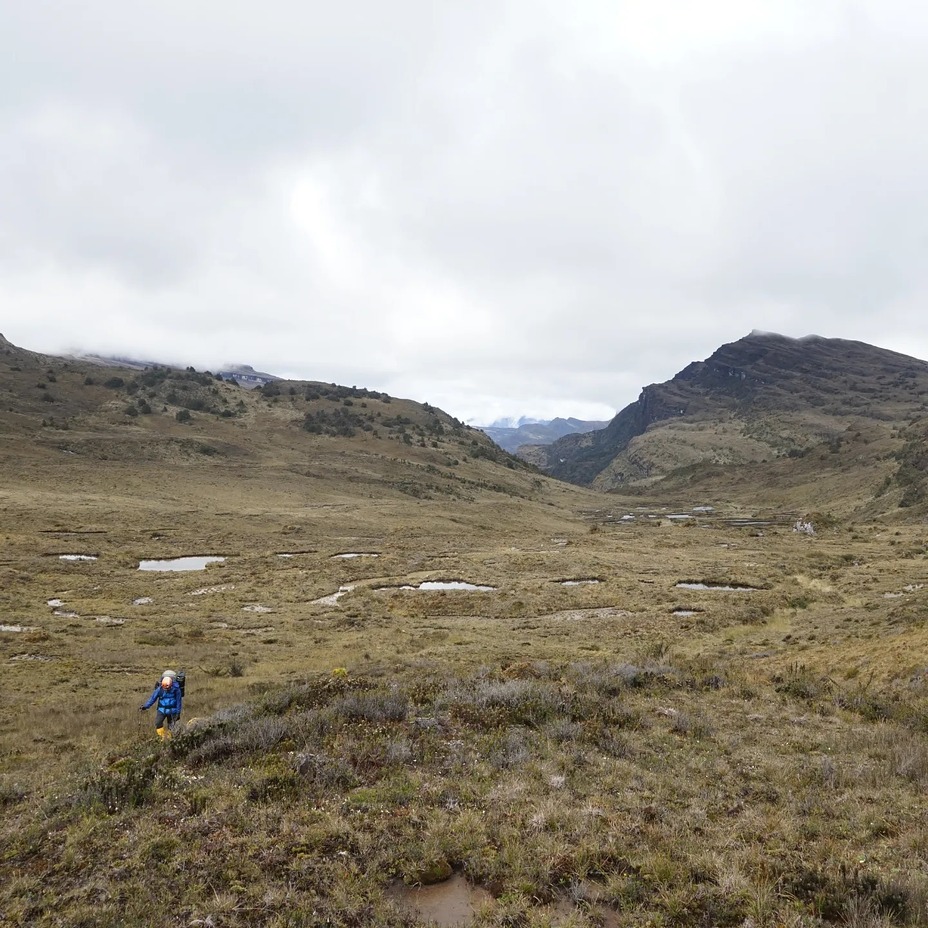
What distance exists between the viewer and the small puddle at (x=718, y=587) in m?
36.4

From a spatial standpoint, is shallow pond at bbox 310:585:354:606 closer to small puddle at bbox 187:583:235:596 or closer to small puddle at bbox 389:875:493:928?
small puddle at bbox 187:583:235:596

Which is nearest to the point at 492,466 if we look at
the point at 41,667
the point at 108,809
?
the point at 41,667

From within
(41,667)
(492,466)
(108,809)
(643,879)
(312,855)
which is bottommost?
(41,667)

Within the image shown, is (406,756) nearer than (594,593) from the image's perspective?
Yes

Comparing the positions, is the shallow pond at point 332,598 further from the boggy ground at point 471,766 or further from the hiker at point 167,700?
the hiker at point 167,700

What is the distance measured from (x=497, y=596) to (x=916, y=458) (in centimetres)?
9480

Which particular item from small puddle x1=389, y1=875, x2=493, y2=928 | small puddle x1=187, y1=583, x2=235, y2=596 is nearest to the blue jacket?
small puddle x1=389, y1=875, x2=493, y2=928

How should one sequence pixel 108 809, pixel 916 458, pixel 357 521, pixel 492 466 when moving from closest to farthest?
pixel 108 809 → pixel 357 521 → pixel 916 458 → pixel 492 466

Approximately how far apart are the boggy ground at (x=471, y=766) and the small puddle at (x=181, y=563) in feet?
35.0

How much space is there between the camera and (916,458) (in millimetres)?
93625

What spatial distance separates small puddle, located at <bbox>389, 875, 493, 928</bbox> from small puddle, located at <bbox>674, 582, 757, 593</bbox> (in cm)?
3340

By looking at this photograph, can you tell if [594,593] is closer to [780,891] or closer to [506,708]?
[506,708]

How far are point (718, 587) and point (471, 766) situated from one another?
32929mm

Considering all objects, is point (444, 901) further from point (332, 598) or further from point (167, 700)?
point (332, 598)
